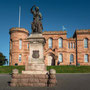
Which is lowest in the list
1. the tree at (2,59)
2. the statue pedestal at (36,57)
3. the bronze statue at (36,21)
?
the tree at (2,59)

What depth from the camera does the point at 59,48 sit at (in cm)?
3947

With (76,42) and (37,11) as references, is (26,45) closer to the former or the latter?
(76,42)

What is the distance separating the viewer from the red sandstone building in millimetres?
38812

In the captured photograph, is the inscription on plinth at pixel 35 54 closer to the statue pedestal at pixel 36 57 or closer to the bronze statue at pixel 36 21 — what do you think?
the statue pedestal at pixel 36 57

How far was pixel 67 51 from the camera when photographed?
3984cm

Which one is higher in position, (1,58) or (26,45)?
(26,45)

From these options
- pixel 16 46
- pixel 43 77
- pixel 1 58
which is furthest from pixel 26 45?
pixel 43 77

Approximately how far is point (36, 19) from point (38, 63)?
14.2ft

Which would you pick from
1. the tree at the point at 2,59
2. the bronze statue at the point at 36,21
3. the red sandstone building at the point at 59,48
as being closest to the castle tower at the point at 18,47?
the red sandstone building at the point at 59,48

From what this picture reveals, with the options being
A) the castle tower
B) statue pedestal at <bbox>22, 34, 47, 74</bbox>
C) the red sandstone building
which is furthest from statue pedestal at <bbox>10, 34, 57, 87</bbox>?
the castle tower

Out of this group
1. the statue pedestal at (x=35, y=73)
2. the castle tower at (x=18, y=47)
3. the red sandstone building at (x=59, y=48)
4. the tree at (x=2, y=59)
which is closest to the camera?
the statue pedestal at (x=35, y=73)

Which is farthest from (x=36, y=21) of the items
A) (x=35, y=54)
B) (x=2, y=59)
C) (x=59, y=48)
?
(x=2, y=59)

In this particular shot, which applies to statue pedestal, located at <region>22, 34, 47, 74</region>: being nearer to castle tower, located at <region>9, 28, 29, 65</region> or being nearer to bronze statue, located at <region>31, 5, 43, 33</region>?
bronze statue, located at <region>31, 5, 43, 33</region>

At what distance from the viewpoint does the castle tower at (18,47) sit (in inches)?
1571
